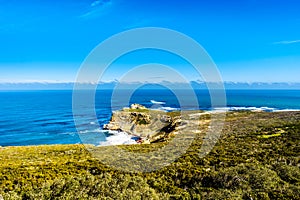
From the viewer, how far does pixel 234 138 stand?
3519cm

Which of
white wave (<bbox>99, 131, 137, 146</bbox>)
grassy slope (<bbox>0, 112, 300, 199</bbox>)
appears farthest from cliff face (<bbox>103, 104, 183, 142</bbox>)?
grassy slope (<bbox>0, 112, 300, 199</bbox>)

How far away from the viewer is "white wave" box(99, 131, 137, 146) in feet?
177

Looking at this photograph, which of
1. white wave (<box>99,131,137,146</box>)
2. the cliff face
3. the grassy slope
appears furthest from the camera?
the cliff face

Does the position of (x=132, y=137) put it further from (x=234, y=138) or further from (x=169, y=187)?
(x=169, y=187)

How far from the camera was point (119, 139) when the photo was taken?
2287 inches

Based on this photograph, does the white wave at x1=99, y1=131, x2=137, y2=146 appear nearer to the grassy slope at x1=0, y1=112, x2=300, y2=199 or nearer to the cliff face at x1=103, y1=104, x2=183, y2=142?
the cliff face at x1=103, y1=104, x2=183, y2=142

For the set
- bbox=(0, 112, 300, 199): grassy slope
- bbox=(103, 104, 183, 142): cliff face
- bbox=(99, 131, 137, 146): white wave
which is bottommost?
bbox=(99, 131, 137, 146): white wave

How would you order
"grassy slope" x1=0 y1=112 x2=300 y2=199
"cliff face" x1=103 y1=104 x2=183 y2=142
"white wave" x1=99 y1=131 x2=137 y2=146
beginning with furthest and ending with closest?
1. "cliff face" x1=103 y1=104 x2=183 y2=142
2. "white wave" x1=99 y1=131 x2=137 y2=146
3. "grassy slope" x1=0 y1=112 x2=300 y2=199

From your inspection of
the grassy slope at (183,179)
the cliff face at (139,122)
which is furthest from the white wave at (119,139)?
the grassy slope at (183,179)

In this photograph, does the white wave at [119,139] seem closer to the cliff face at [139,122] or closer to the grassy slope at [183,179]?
the cliff face at [139,122]

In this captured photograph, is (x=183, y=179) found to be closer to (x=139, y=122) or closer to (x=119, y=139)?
→ (x=119, y=139)

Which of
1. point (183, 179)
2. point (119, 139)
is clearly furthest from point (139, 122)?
point (183, 179)

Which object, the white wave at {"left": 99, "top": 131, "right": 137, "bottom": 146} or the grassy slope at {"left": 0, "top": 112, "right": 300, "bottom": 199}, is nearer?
the grassy slope at {"left": 0, "top": 112, "right": 300, "bottom": 199}

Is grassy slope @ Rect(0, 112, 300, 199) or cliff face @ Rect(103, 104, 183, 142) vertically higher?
grassy slope @ Rect(0, 112, 300, 199)
